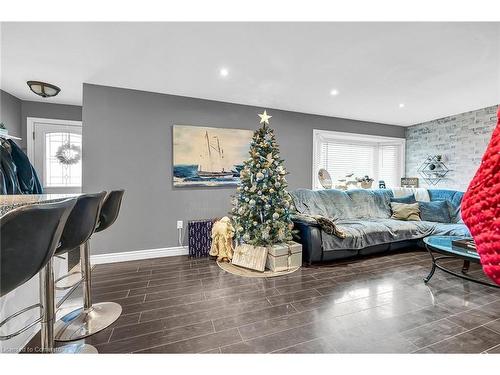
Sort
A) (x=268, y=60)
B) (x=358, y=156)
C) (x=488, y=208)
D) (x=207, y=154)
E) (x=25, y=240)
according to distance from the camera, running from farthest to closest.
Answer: (x=358, y=156), (x=207, y=154), (x=268, y=60), (x=25, y=240), (x=488, y=208)

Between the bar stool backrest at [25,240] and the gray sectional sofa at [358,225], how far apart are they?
2.65 m

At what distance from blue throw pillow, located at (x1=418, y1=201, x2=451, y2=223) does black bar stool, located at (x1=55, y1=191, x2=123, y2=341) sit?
4.48 metres

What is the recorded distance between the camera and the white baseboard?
10.2 feet

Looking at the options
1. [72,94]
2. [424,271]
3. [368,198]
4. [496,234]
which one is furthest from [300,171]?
[496,234]

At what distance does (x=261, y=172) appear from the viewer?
2.99 metres

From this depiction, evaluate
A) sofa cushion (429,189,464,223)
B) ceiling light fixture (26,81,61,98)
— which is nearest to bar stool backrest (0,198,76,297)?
ceiling light fixture (26,81,61,98)

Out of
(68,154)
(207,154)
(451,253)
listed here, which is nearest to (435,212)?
(451,253)

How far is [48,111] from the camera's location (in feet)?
12.4

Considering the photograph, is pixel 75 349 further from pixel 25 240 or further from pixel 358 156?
pixel 358 156

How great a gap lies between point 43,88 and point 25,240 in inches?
125

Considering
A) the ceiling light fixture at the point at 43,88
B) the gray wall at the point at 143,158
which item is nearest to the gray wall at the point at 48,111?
the ceiling light fixture at the point at 43,88

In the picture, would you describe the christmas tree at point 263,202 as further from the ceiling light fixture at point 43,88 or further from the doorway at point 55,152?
the doorway at point 55,152

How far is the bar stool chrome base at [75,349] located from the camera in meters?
1.55
